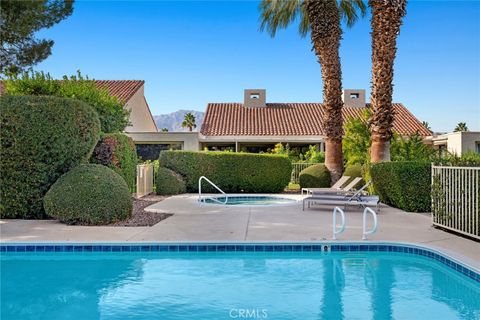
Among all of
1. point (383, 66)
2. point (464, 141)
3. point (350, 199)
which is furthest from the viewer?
point (464, 141)

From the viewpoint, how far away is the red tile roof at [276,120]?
34513 mm

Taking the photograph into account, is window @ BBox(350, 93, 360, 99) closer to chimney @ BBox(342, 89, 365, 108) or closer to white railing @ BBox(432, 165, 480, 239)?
chimney @ BBox(342, 89, 365, 108)

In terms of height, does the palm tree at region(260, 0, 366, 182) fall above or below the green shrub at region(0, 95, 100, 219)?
above

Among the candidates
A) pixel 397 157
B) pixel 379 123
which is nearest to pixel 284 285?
pixel 379 123

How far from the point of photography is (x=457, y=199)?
9.75 meters

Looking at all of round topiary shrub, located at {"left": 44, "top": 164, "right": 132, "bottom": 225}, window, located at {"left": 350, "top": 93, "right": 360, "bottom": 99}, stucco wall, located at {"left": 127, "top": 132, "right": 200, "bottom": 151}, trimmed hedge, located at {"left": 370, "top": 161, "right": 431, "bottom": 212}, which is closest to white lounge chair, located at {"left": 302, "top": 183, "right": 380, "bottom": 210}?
trimmed hedge, located at {"left": 370, "top": 161, "right": 431, "bottom": 212}

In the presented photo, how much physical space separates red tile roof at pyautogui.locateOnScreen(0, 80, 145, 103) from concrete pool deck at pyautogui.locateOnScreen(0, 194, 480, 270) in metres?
21.8

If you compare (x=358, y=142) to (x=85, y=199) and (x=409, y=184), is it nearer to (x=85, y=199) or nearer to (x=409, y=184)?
(x=409, y=184)

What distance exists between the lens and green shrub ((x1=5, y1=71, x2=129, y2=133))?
16625 mm

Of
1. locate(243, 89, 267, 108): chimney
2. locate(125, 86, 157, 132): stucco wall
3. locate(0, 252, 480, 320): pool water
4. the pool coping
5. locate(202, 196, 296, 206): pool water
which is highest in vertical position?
locate(243, 89, 267, 108): chimney

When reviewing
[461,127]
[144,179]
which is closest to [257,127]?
[144,179]

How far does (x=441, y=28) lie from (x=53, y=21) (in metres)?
18.7

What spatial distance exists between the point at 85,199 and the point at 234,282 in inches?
214

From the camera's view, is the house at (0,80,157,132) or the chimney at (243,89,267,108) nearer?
the house at (0,80,157,132)
